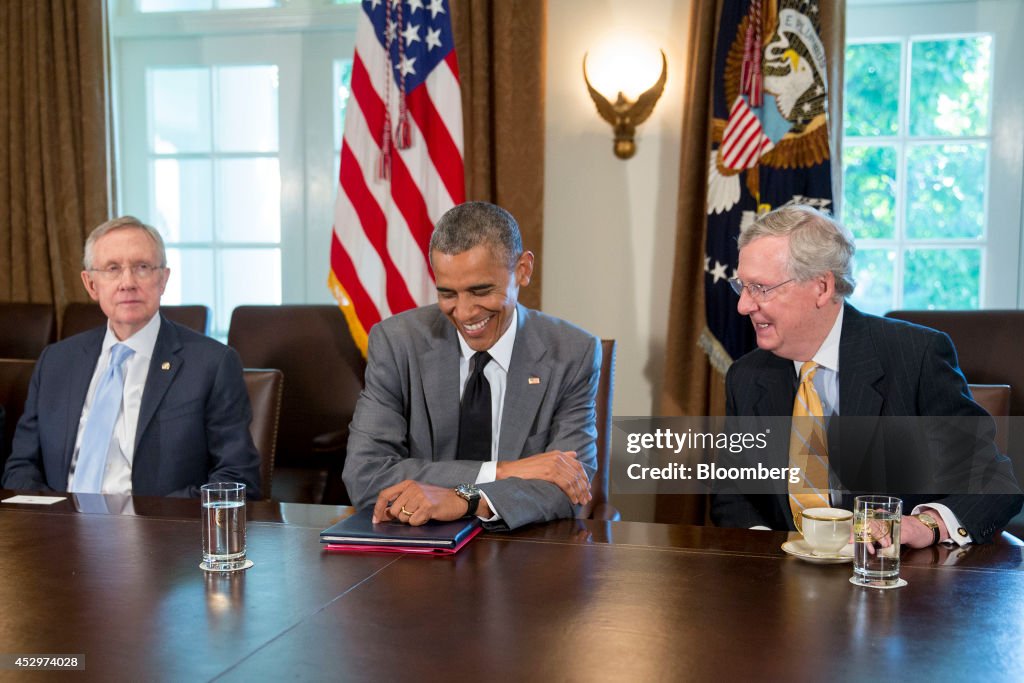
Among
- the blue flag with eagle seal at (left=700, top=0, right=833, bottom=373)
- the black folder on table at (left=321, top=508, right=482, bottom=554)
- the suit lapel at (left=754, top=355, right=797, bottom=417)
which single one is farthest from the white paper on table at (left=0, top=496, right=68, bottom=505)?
the blue flag with eagle seal at (left=700, top=0, right=833, bottom=373)

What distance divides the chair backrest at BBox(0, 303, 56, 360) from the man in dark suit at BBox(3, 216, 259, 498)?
1.86 m

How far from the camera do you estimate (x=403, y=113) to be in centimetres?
395

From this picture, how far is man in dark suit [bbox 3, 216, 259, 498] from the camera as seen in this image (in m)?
2.52

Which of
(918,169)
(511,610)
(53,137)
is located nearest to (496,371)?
(511,610)

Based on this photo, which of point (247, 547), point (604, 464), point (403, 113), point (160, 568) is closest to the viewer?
point (160, 568)

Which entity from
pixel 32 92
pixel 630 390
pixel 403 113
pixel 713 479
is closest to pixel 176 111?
pixel 32 92

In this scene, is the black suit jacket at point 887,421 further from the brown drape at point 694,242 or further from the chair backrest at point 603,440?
the brown drape at point 694,242

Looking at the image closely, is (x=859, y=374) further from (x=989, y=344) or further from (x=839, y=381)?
(x=989, y=344)

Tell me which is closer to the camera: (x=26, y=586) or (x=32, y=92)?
(x=26, y=586)

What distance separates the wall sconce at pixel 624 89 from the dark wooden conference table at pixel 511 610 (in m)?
2.59

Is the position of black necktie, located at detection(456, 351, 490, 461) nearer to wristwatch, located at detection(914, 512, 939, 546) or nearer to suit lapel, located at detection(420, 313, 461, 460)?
suit lapel, located at detection(420, 313, 461, 460)

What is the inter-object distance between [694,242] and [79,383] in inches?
92.3

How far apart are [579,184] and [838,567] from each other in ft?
9.41

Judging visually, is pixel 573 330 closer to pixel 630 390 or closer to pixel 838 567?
pixel 838 567
